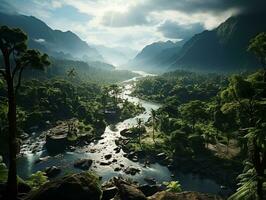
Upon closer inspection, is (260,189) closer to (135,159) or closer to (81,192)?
(81,192)

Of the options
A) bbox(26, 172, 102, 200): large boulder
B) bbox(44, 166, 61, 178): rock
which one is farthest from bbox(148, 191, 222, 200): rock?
bbox(44, 166, 61, 178): rock

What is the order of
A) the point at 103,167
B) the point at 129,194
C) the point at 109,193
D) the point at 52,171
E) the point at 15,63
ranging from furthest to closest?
the point at 103,167, the point at 52,171, the point at 109,193, the point at 129,194, the point at 15,63

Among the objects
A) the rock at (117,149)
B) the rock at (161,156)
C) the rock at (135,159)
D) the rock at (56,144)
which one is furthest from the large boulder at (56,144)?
the rock at (161,156)

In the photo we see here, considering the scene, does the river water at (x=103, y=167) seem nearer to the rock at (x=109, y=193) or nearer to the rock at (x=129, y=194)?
the rock at (x=109, y=193)

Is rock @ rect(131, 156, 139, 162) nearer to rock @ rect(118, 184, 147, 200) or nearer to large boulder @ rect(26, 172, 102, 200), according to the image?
rock @ rect(118, 184, 147, 200)

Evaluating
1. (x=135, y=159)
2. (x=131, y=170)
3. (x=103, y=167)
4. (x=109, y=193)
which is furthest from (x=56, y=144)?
(x=109, y=193)

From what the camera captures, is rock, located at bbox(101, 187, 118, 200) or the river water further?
the river water

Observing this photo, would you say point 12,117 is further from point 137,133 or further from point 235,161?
point 137,133
